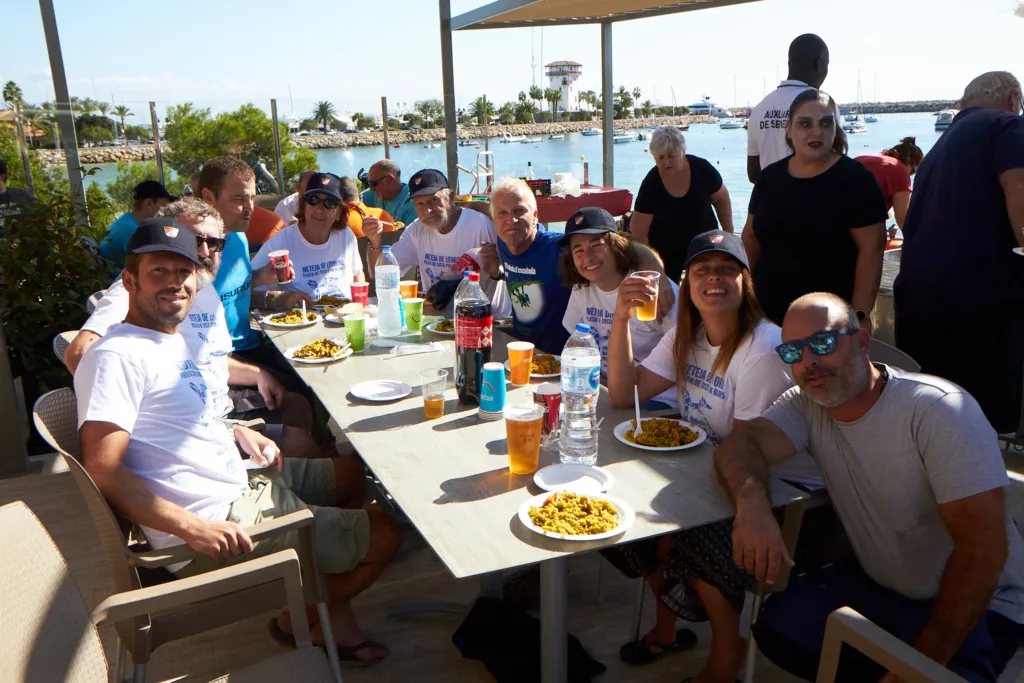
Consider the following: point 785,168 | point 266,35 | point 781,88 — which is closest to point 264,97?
point 781,88

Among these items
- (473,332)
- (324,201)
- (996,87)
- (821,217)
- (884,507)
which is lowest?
(884,507)

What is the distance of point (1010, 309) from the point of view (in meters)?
3.00

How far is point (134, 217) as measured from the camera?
451cm

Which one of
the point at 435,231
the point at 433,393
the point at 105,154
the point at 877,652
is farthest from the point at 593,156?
the point at 877,652

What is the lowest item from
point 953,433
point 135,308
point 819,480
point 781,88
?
point 819,480

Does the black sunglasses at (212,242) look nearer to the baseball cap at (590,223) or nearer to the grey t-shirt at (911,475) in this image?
the baseball cap at (590,223)

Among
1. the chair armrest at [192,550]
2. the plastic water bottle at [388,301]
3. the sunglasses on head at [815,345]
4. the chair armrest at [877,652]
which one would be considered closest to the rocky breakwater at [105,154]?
the plastic water bottle at [388,301]

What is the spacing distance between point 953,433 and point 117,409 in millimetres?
2037

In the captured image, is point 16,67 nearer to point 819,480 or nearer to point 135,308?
point 135,308

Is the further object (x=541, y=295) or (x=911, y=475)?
(x=541, y=295)

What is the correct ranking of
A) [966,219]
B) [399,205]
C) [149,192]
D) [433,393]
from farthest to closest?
[399,205]
[149,192]
[966,219]
[433,393]

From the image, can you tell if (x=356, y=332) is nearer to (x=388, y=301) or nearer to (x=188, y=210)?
(x=388, y=301)

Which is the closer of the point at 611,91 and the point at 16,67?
the point at 16,67

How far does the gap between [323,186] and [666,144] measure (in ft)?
7.03
